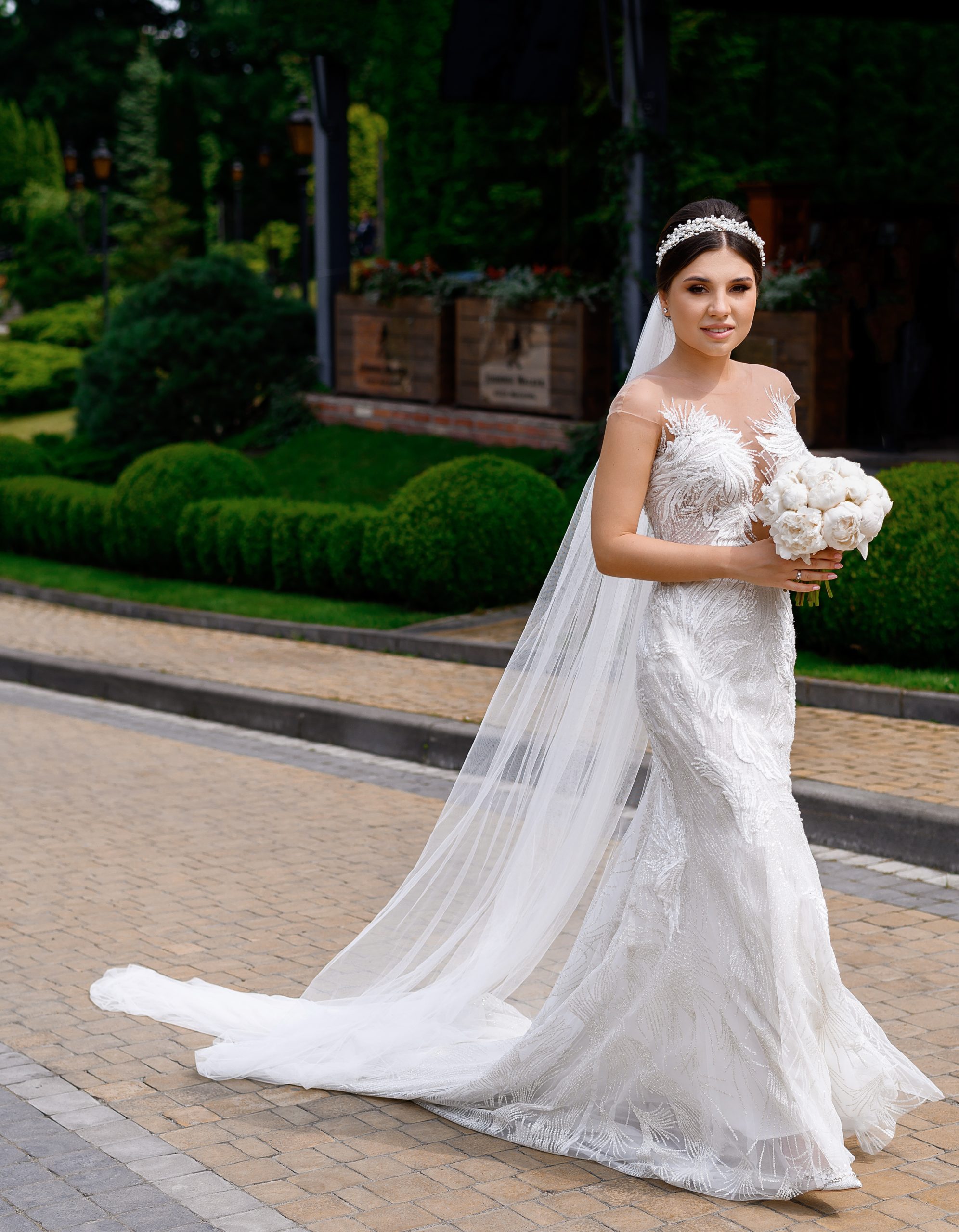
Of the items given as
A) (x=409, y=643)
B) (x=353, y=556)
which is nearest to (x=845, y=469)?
(x=409, y=643)

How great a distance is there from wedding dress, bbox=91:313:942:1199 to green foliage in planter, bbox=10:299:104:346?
33.8 metres

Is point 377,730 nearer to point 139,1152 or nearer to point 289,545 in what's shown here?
point 139,1152

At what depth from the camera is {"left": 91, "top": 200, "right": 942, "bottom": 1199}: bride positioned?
363 cm

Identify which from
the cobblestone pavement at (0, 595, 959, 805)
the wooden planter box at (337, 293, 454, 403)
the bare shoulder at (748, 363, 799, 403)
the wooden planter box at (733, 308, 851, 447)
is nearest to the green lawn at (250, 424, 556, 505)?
the wooden planter box at (337, 293, 454, 403)

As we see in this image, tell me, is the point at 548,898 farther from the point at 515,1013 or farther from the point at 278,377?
the point at 278,377

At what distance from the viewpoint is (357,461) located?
60.4 feet

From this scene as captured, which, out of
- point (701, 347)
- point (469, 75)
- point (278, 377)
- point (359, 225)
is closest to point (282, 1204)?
point (701, 347)

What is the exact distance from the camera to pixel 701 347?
12.4 feet

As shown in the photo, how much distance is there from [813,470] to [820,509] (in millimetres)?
93

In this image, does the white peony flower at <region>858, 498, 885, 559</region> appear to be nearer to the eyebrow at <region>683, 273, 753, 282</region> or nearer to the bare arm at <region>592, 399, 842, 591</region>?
the bare arm at <region>592, 399, 842, 591</region>

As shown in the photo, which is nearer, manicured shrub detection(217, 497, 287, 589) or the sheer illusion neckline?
the sheer illusion neckline

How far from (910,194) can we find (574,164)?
5.24m

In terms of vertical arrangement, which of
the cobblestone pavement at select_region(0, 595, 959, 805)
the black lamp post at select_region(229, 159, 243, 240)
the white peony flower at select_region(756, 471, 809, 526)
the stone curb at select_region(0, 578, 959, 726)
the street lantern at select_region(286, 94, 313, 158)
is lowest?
the cobblestone pavement at select_region(0, 595, 959, 805)

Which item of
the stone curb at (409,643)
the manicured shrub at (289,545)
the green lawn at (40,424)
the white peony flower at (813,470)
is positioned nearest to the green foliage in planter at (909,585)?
the stone curb at (409,643)
